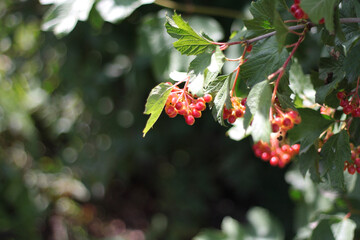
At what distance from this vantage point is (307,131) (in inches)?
21.2

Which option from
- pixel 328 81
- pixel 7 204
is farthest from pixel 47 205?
pixel 328 81

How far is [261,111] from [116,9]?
53 centimetres

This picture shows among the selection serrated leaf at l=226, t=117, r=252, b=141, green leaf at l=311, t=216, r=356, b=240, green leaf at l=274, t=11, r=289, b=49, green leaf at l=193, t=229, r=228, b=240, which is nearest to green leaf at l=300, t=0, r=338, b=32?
green leaf at l=274, t=11, r=289, b=49

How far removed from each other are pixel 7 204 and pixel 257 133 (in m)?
1.98

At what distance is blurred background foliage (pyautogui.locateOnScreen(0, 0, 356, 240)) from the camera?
1.61 metres

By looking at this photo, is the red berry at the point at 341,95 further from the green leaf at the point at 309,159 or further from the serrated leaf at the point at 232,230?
the serrated leaf at the point at 232,230

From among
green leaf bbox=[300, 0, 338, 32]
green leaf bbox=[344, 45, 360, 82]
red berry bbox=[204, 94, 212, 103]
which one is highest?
green leaf bbox=[300, 0, 338, 32]

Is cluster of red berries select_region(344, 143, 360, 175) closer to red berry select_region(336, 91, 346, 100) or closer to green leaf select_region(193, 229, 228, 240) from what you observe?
red berry select_region(336, 91, 346, 100)

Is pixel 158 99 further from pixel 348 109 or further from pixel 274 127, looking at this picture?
pixel 348 109

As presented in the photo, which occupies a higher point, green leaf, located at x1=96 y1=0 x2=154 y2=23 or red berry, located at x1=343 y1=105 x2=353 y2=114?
green leaf, located at x1=96 y1=0 x2=154 y2=23

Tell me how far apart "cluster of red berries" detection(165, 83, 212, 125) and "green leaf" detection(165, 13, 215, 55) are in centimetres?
6

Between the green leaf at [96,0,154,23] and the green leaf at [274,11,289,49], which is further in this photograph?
the green leaf at [96,0,154,23]

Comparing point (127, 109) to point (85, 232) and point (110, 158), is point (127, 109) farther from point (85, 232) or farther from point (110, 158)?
point (85, 232)

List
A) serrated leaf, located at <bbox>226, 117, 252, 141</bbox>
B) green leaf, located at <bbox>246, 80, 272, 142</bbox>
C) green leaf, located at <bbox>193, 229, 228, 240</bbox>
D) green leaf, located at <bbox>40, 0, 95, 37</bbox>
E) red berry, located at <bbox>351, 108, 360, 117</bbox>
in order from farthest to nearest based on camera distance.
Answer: green leaf, located at <bbox>193, 229, 228, 240</bbox> → green leaf, located at <bbox>40, 0, 95, 37</bbox> → serrated leaf, located at <bbox>226, 117, 252, 141</bbox> → red berry, located at <bbox>351, 108, 360, 117</bbox> → green leaf, located at <bbox>246, 80, 272, 142</bbox>
